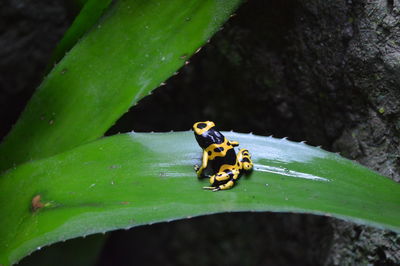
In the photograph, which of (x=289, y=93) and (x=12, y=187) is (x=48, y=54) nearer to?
(x=12, y=187)

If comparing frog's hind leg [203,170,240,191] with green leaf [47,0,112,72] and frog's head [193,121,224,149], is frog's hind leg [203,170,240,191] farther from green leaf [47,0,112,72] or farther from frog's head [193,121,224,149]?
green leaf [47,0,112,72]

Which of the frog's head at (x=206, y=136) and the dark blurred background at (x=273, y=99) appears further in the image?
the dark blurred background at (x=273, y=99)

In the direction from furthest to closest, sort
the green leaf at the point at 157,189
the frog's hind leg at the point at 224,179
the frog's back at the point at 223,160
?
the frog's back at the point at 223,160, the frog's hind leg at the point at 224,179, the green leaf at the point at 157,189

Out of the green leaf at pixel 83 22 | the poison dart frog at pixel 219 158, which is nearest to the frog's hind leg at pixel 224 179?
the poison dart frog at pixel 219 158

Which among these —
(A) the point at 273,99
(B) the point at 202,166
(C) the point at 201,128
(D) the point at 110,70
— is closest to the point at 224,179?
(B) the point at 202,166

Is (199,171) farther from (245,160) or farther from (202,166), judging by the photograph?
(245,160)

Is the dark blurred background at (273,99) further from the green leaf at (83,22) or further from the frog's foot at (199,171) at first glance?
the frog's foot at (199,171)
